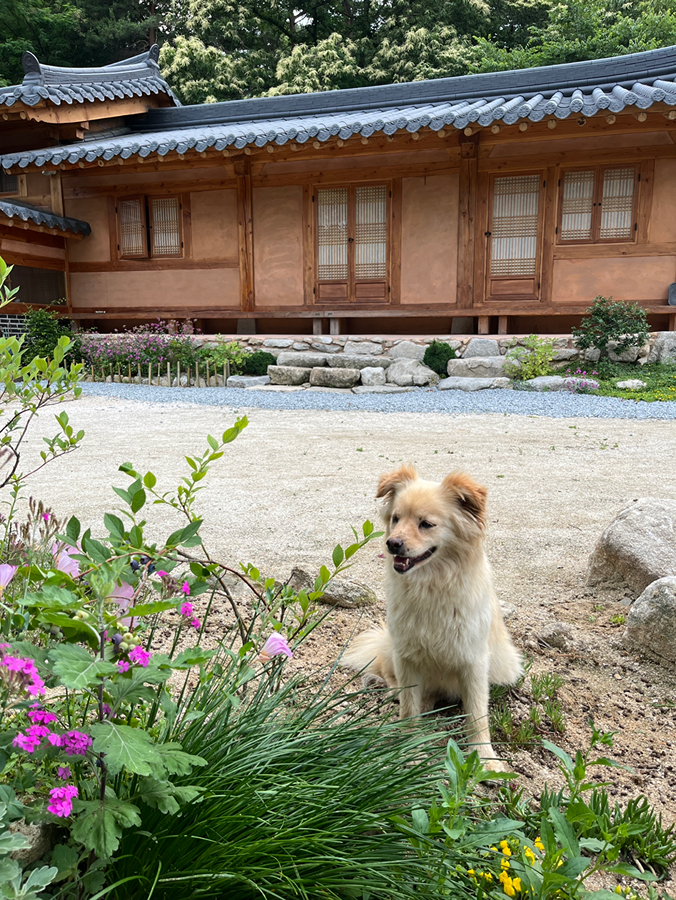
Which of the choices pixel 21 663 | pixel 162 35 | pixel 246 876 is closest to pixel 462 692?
pixel 246 876

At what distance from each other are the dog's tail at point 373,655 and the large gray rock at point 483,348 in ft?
30.0

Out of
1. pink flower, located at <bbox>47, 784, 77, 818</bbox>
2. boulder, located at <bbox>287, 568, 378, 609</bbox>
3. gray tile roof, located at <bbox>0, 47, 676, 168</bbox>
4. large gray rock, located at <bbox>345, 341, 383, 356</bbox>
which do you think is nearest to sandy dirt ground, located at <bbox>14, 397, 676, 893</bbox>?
boulder, located at <bbox>287, 568, 378, 609</bbox>

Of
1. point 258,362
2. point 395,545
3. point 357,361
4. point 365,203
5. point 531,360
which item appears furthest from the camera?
point 365,203

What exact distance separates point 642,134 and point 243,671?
1257cm

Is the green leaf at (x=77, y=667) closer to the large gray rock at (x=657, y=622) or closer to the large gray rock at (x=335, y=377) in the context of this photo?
the large gray rock at (x=657, y=622)

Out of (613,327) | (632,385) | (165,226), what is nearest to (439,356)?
(613,327)

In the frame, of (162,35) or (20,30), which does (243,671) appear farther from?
(162,35)

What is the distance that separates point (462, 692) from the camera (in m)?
2.07

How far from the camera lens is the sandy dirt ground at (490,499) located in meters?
2.29

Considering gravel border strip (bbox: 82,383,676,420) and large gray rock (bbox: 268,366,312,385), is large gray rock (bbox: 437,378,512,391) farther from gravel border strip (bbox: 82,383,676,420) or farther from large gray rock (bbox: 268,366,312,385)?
large gray rock (bbox: 268,366,312,385)

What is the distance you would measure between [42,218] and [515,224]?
357 inches

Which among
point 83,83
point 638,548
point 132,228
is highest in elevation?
point 83,83

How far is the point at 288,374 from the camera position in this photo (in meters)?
11.2

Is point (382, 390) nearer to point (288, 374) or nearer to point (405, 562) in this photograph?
point (288, 374)
